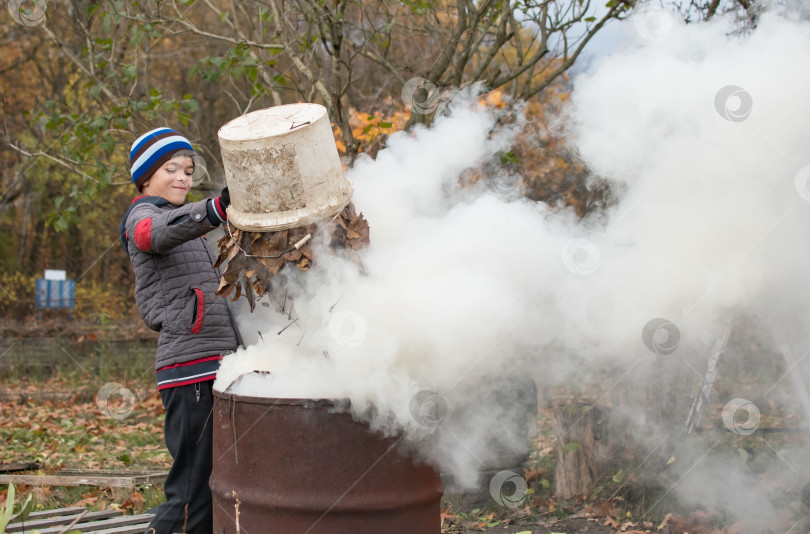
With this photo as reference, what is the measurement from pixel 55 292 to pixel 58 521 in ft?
34.4

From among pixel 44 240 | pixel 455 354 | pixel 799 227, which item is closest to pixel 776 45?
pixel 799 227

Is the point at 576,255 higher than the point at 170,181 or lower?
lower

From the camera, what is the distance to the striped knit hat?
326 centimetres

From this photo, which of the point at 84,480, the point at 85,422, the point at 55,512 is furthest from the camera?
the point at 85,422

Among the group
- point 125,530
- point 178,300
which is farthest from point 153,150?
point 125,530

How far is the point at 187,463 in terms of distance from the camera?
3.13 meters

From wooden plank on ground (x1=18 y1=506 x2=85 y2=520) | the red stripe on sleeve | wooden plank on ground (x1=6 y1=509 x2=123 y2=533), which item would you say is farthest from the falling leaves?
wooden plank on ground (x1=18 y1=506 x2=85 y2=520)

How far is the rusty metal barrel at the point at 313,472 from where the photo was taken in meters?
2.47

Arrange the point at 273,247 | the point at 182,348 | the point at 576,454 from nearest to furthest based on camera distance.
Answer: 1. the point at 273,247
2. the point at 182,348
3. the point at 576,454

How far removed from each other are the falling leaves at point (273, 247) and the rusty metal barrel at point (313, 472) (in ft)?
1.42

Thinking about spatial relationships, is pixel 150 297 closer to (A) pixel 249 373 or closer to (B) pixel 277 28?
(A) pixel 249 373

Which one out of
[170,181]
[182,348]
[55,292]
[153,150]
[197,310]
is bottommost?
[182,348]

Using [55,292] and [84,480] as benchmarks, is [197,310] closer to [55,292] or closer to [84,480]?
[84,480]

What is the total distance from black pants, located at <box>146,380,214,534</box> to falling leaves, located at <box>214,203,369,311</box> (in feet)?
2.22
